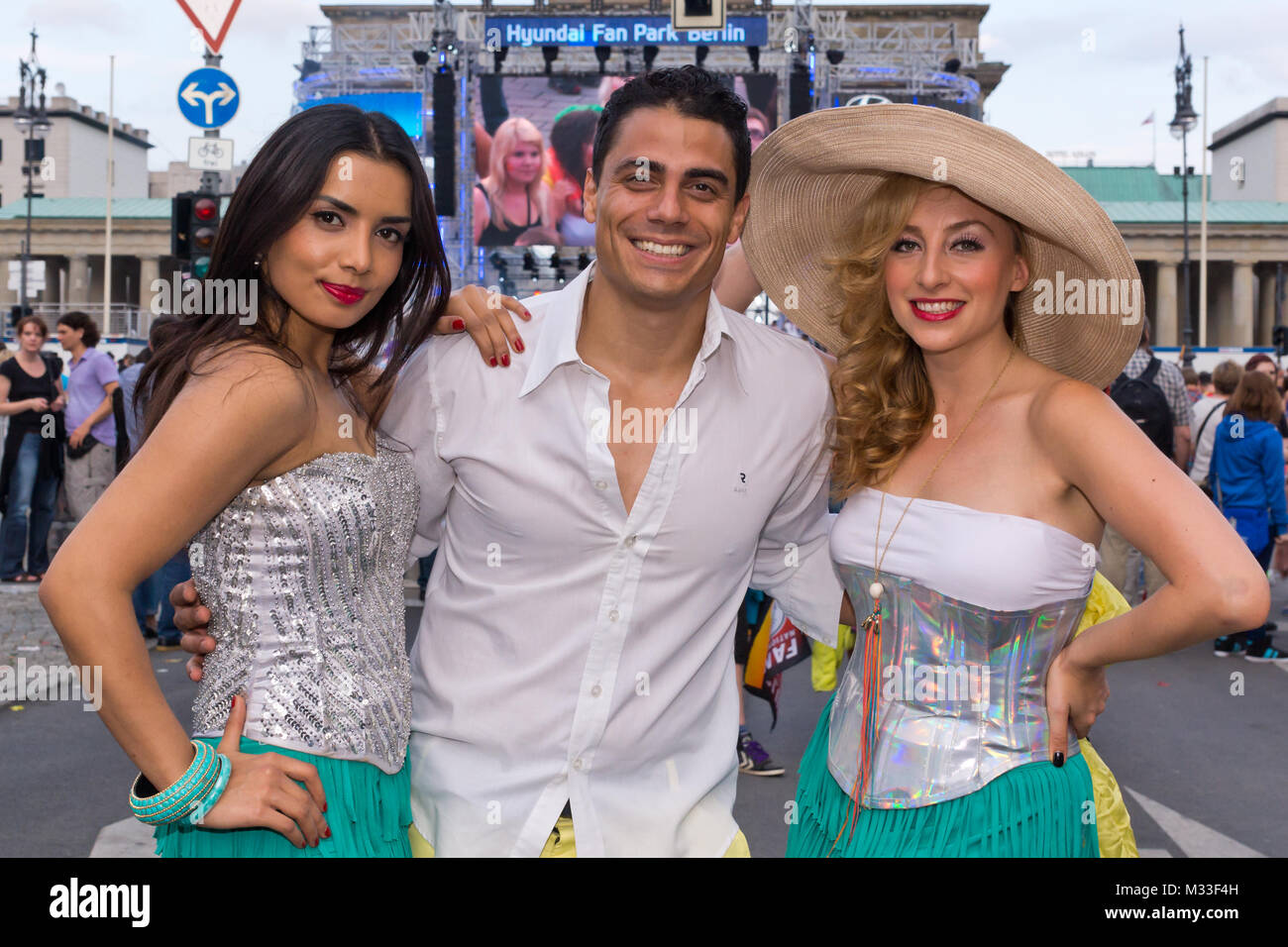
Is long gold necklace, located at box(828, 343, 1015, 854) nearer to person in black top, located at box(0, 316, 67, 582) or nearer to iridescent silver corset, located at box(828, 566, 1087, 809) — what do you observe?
iridescent silver corset, located at box(828, 566, 1087, 809)

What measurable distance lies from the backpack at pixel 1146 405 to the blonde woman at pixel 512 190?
2444cm

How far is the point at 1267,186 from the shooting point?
248 ft

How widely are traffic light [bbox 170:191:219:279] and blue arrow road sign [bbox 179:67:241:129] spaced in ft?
2.18

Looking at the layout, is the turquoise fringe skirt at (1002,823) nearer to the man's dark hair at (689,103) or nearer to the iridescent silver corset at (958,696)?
the iridescent silver corset at (958,696)

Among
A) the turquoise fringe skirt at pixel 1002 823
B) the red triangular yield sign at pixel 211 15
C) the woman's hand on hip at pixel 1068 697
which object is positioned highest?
the red triangular yield sign at pixel 211 15

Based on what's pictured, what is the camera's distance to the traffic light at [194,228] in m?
10.5

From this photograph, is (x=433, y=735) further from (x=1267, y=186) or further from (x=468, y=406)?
(x=1267, y=186)

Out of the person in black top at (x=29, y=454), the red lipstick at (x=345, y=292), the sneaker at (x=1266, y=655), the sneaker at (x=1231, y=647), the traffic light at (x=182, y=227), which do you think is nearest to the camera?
the red lipstick at (x=345, y=292)

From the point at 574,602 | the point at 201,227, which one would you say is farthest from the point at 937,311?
the point at 201,227

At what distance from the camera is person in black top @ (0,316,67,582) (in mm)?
10656

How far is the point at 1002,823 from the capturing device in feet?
7.82
